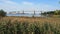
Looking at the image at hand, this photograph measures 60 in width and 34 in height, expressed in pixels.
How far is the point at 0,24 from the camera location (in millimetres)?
11445

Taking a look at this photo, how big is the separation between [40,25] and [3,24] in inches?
85.5

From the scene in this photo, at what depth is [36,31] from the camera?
1152 cm

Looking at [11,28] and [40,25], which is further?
[40,25]

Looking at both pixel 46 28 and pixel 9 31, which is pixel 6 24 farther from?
pixel 46 28

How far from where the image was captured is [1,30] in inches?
434

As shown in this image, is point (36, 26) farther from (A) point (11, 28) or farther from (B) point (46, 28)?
(A) point (11, 28)

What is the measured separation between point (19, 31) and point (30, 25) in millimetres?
770

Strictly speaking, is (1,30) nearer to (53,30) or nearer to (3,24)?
(3,24)

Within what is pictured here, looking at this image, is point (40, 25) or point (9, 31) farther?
point (40, 25)

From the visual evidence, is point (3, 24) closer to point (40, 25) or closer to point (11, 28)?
point (11, 28)

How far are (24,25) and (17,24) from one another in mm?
406

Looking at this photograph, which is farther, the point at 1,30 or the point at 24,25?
the point at 24,25

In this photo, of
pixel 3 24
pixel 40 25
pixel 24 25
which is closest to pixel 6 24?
pixel 3 24

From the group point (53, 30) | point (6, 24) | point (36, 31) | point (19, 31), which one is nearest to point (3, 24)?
point (6, 24)
